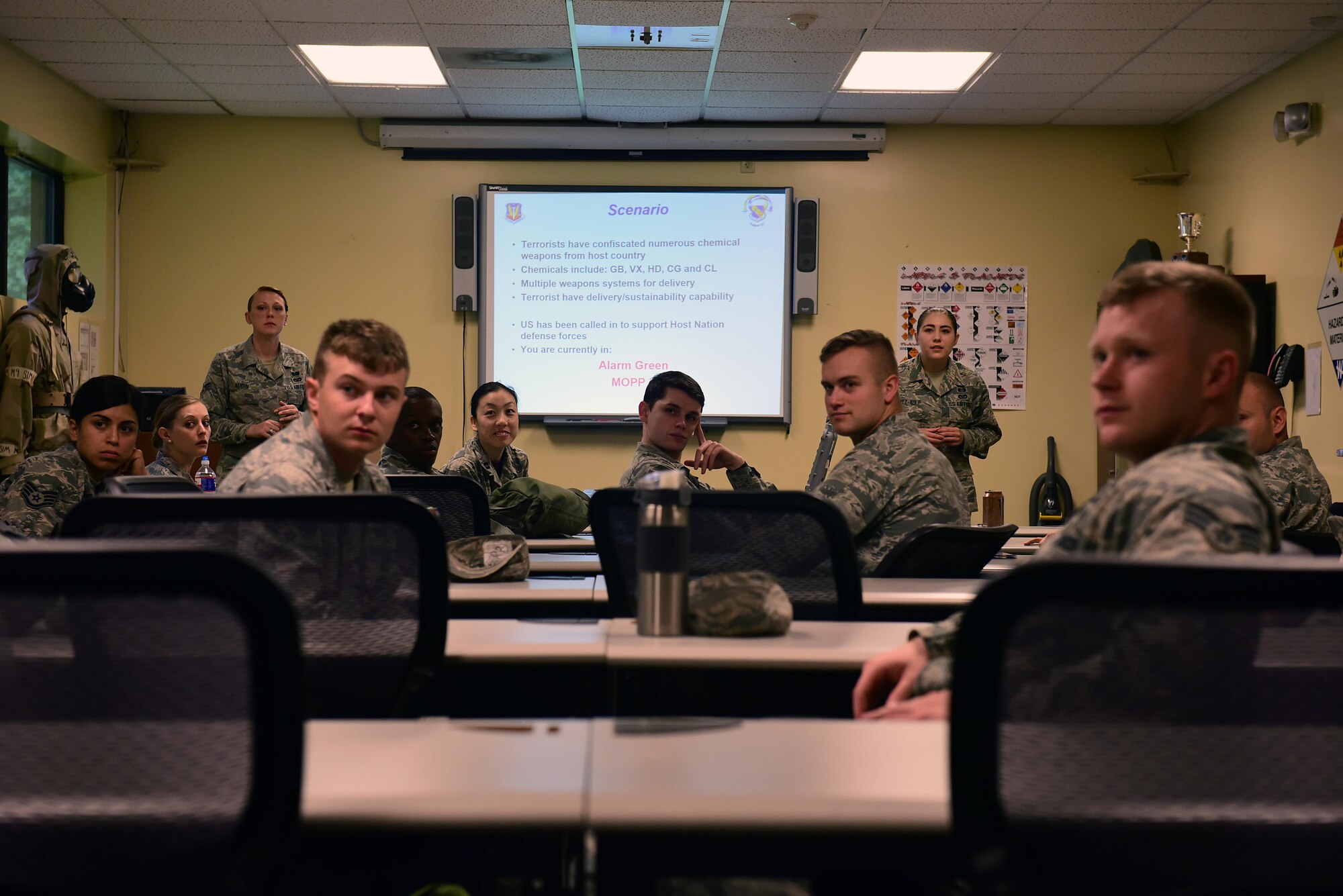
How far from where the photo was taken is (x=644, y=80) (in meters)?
6.04

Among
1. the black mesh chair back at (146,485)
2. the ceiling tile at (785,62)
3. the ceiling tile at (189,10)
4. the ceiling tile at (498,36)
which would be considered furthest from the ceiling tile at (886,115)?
the black mesh chair back at (146,485)

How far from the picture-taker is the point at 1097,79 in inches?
237

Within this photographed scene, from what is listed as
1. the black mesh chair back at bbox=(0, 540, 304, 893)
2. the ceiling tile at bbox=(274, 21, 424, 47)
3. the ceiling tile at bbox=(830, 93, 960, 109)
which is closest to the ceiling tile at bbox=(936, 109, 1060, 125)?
the ceiling tile at bbox=(830, 93, 960, 109)

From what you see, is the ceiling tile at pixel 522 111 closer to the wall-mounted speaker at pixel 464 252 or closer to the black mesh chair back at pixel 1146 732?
the wall-mounted speaker at pixel 464 252

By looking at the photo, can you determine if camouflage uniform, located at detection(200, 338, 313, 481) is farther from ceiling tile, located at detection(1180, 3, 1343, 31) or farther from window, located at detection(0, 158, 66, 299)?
ceiling tile, located at detection(1180, 3, 1343, 31)

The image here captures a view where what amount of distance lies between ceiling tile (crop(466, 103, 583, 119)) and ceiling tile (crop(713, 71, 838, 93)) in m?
0.91

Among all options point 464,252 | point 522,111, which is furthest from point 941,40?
point 464,252

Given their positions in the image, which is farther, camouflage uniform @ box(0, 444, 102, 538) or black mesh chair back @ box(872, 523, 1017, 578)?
camouflage uniform @ box(0, 444, 102, 538)

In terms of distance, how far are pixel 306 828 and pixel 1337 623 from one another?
84 cm

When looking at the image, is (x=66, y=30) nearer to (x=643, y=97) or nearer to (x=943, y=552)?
(x=643, y=97)

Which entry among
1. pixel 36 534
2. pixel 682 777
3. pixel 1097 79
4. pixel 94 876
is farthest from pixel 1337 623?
pixel 1097 79

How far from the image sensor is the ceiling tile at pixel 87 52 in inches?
218

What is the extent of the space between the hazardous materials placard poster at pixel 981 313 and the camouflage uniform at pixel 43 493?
463cm

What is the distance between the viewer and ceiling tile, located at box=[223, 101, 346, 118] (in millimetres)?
6492
